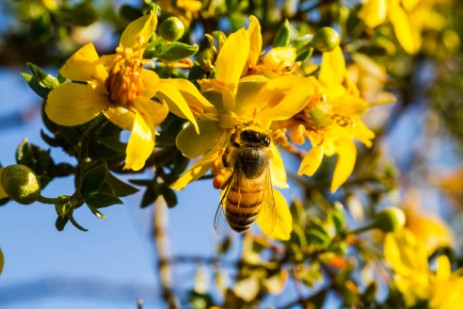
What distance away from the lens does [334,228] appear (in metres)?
1.90

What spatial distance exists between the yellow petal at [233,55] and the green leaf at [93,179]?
0.87 ft

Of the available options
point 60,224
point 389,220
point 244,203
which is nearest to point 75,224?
point 60,224

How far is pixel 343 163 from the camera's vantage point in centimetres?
160

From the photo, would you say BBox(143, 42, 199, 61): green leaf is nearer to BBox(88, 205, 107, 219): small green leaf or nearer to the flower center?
the flower center

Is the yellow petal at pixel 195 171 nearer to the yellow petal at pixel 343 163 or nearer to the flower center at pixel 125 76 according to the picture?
the flower center at pixel 125 76

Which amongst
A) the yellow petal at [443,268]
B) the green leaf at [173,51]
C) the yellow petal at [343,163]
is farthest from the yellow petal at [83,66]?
the yellow petal at [443,268]

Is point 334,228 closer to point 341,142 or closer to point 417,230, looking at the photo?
point 341,142

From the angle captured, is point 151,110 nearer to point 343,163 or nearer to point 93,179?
point 93,179

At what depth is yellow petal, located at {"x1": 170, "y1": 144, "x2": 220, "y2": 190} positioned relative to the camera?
1.37 metres

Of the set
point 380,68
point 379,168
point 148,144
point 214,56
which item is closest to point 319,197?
point 379,168

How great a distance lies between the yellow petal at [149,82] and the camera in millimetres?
1322

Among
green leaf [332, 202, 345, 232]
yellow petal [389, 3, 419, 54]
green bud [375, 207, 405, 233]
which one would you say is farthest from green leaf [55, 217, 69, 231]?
yellow petal [389, 3, 419, 54]

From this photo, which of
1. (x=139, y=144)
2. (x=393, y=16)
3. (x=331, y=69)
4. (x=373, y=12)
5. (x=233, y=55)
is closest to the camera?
(x=139, y=144)

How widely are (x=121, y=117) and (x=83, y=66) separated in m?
0.11
